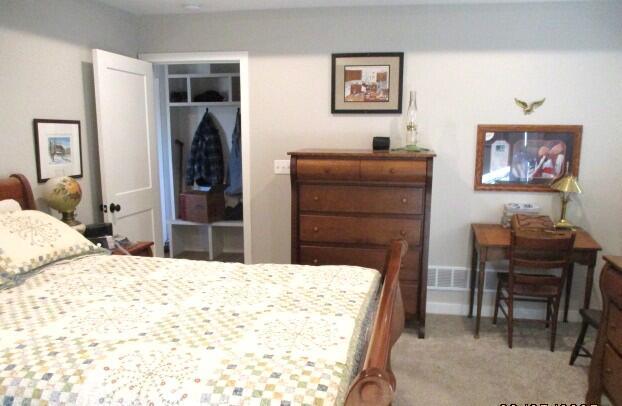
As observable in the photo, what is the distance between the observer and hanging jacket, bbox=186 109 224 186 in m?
5.17

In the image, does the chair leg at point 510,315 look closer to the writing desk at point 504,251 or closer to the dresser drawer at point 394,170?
the writing desk at point 504,251

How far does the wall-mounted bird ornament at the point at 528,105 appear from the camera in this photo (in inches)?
137

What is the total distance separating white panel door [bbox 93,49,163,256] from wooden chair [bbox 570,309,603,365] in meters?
3.24

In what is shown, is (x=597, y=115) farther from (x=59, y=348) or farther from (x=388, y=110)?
(x=59, y=348)

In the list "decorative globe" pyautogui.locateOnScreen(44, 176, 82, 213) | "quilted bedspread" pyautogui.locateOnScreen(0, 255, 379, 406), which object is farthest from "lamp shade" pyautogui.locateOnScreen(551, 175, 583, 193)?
"decorative globe" pyautogui.locateOnScreen(44, 176, 82, 213)

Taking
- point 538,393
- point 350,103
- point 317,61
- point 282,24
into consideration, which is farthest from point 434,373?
point 282,24

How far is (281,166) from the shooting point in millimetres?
3887

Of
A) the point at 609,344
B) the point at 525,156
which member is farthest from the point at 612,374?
the point at 525,156

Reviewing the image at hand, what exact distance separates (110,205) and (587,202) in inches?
143

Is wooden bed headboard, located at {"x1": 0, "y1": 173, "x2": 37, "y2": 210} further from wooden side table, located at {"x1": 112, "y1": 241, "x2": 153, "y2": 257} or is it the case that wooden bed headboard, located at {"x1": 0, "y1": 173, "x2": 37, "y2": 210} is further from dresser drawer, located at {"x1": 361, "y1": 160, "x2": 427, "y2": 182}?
dresser drawer, located at {"x1": 361, "y1": 160, "x2": 427, "y2": 182}

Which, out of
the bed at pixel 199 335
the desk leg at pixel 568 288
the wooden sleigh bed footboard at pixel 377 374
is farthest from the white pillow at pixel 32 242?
the desk leg at pixel 568 288

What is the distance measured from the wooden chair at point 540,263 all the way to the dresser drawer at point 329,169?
1.17 m

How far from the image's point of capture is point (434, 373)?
2865 mm

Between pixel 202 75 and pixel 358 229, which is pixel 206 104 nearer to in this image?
pixel 202 75
